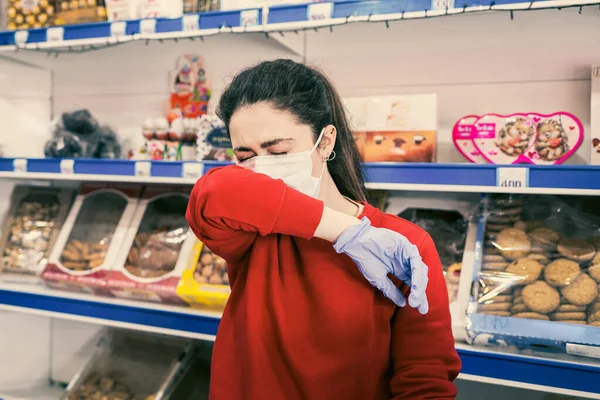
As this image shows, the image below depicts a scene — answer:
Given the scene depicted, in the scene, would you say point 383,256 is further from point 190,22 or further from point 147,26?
point 147,26

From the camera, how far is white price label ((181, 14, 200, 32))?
2078 millimetres

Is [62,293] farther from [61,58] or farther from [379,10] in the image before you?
[379,10]

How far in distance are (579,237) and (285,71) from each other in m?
1.21

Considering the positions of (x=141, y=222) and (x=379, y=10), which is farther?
(x=141, y=222)

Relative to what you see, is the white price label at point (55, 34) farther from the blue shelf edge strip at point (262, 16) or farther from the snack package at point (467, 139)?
the snack package at point (467, 139)

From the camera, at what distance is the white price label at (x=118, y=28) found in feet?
7.22

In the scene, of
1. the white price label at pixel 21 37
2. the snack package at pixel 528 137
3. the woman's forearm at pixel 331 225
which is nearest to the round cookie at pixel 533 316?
the snack package at pixel 528 137

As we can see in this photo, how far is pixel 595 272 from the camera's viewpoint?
1.66 m

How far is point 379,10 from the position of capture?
71.9 inches

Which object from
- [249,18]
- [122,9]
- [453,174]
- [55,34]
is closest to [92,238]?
[55,34]

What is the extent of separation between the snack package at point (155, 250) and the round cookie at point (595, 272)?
147cm

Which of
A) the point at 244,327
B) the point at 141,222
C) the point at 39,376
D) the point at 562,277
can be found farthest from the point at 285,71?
the point at 39,376

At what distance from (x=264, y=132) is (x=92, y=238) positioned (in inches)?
63.3

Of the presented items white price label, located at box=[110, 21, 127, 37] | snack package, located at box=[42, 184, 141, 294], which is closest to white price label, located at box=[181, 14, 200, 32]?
white price label, located at box=[110, 21, 127, 37]
